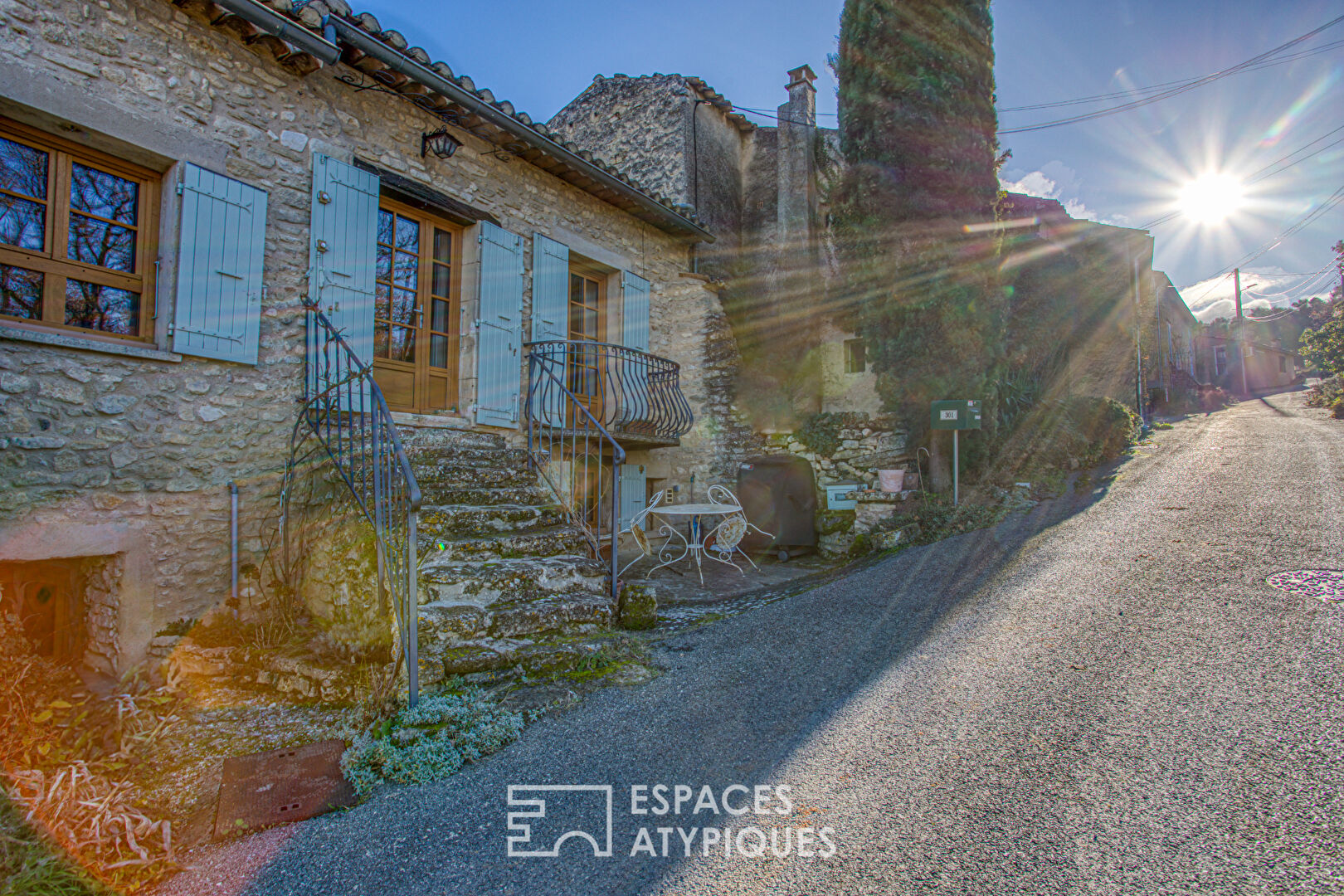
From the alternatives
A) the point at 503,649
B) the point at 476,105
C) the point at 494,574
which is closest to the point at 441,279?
the point at 476,105

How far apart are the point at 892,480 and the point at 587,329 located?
3893 mm

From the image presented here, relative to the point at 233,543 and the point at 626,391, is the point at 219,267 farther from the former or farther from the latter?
the point at 626,391

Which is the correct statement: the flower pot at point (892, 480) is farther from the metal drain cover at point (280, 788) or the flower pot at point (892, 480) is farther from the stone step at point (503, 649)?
the metal drain cover at point (280, 788)

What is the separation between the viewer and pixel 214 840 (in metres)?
2.04

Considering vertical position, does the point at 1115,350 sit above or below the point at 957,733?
above

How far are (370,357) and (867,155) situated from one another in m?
6.33

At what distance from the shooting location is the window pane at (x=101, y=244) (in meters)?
3.56

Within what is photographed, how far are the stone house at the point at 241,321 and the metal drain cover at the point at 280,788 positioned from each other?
2.43ft

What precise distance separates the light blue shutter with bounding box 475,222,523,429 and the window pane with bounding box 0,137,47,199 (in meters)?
2.67

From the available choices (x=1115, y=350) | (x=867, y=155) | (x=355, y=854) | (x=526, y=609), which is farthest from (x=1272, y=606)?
(x=1115, y=350)

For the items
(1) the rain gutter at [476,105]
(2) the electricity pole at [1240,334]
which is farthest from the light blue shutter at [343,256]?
(2) the electricity pole at [1240,334]

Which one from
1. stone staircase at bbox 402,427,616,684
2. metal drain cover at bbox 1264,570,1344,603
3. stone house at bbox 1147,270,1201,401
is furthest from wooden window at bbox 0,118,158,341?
stone house at bbox 1147,270,1201,401

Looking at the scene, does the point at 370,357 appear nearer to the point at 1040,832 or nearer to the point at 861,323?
the point at 1040,832

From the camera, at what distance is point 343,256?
4516 mm
